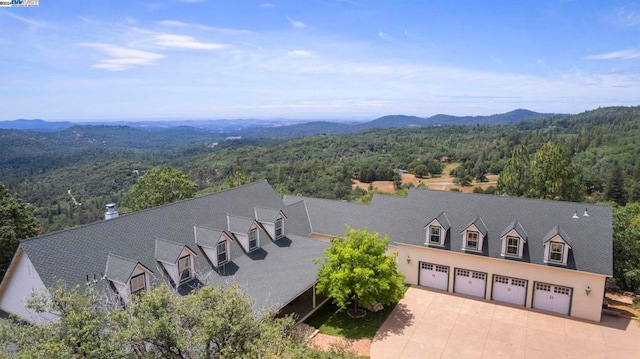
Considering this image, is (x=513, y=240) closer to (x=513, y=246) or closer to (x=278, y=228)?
(x=513, y=246)

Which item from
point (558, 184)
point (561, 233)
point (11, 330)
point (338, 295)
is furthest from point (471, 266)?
point (11, 330)

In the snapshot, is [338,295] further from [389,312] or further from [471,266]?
[471,266]

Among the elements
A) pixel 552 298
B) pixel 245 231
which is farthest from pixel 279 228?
pixel 552 298

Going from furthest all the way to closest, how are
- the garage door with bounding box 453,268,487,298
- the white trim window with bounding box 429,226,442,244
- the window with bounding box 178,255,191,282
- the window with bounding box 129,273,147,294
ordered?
the white trim window with bounding box 429,226,442,244
the garage door with bounding box 453,268,487,298
the window with bounding box 178,255,191,282
the window with bounding box 129,273,147,294

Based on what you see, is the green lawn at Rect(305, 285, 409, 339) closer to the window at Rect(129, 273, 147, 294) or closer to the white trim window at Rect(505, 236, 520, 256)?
the white trim window at Rect(505, 236, 520, 256)

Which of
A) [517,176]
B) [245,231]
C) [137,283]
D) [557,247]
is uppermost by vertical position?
[517,176]

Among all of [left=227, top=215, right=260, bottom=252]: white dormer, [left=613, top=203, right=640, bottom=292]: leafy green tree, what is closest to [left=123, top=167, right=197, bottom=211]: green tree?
[left=227, top=215, right=260, bottom=252]: white dormer
